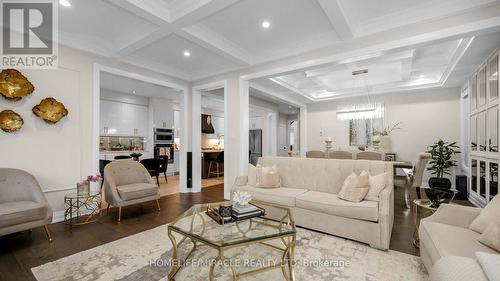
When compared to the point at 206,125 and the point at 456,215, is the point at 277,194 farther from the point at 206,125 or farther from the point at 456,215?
the point at 206,125

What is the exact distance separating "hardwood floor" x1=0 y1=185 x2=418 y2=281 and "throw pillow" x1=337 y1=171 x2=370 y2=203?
2.07 ft

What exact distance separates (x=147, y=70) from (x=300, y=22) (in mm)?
3161

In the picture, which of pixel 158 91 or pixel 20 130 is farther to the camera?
pixel 158 91

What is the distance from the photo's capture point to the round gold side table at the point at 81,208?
3.21 meters

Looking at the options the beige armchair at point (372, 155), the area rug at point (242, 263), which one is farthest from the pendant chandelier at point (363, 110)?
the area rug at point (242, 263)

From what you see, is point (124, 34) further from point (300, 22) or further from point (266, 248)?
point (266, 248)

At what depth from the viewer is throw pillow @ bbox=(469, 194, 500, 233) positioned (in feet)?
5.64

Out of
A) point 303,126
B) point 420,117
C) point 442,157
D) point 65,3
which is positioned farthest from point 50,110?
point 420,117

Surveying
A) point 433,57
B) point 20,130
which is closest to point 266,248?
point 20,130

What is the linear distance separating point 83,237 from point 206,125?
5669 mm

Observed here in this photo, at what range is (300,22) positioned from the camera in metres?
3.11

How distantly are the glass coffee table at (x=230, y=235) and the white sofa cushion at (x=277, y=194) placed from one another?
Result: 0.78 metres

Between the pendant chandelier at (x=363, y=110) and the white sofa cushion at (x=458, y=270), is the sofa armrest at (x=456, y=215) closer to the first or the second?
the white sofa cushion at (x=458, y=270)

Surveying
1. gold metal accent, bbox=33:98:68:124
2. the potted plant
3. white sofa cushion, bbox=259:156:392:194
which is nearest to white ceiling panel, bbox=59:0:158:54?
gold metal accent, bbox=33:98:68:124
